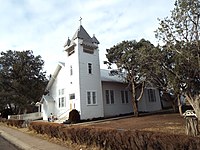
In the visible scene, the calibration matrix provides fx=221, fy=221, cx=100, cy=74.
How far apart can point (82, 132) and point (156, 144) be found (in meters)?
4.45

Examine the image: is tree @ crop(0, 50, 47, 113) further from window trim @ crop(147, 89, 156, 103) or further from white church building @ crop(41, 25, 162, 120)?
window trim @ crop(147, 89, 156, 103)

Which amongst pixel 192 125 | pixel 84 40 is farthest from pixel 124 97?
pixel 192 125

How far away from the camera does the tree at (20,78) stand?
1359 inches

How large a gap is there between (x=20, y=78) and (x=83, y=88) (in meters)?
14.4

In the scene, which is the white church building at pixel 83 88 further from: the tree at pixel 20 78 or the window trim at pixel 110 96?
the tree at pixel 20 78

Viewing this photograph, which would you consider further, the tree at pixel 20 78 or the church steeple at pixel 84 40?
the tree at pixel 20 78

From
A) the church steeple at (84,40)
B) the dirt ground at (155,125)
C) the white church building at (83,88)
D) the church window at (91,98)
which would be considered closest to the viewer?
the dirt ground at (155,125)

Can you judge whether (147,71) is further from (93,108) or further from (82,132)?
(82,132)

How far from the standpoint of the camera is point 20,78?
3525 centimetres

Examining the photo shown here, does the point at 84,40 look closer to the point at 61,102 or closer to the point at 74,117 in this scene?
the point at 61,102

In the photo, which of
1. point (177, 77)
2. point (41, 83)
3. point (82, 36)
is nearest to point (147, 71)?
point (177, 77)

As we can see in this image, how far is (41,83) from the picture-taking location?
119 feet

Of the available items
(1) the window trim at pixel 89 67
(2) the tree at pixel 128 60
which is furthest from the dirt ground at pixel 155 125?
(1) the window trim at pixel 89 67

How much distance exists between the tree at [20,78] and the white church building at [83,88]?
3.98 m
